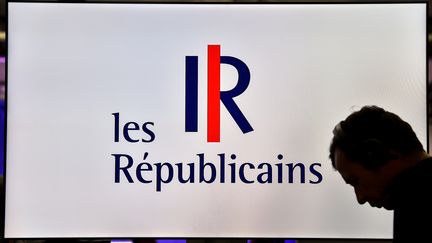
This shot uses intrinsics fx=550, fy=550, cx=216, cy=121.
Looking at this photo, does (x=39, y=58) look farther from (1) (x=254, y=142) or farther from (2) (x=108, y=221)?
(1) (x=254, y=142)

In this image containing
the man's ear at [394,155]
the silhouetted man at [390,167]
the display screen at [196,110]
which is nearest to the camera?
the silhouetted man at [390,167]

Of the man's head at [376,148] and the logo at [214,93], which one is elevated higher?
the logo at [214,93]

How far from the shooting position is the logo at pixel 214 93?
2514 millimetres

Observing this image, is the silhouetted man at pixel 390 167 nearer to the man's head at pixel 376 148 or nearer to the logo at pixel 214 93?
the man's head at pixel 376 148

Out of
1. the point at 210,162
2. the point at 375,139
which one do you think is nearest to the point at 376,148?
the point at 375,139

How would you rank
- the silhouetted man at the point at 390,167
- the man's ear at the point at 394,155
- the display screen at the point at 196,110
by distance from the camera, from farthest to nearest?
the display screen at the point at 196,110
the man's ear at the point at 394,155
the silhouetted man at the point at 390,167

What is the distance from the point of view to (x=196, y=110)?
2525mm

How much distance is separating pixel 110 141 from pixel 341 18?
1.21 meters

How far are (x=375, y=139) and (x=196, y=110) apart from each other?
112cm

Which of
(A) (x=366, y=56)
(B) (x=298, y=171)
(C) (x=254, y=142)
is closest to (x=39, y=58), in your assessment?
(C) (x=254, y=142)

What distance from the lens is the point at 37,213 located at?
250 cm

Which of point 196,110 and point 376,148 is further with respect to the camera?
point 196,110

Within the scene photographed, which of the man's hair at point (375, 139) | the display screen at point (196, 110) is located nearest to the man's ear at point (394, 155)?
the man's hair at point (375, 139)

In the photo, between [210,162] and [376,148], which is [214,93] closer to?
[210,162]
